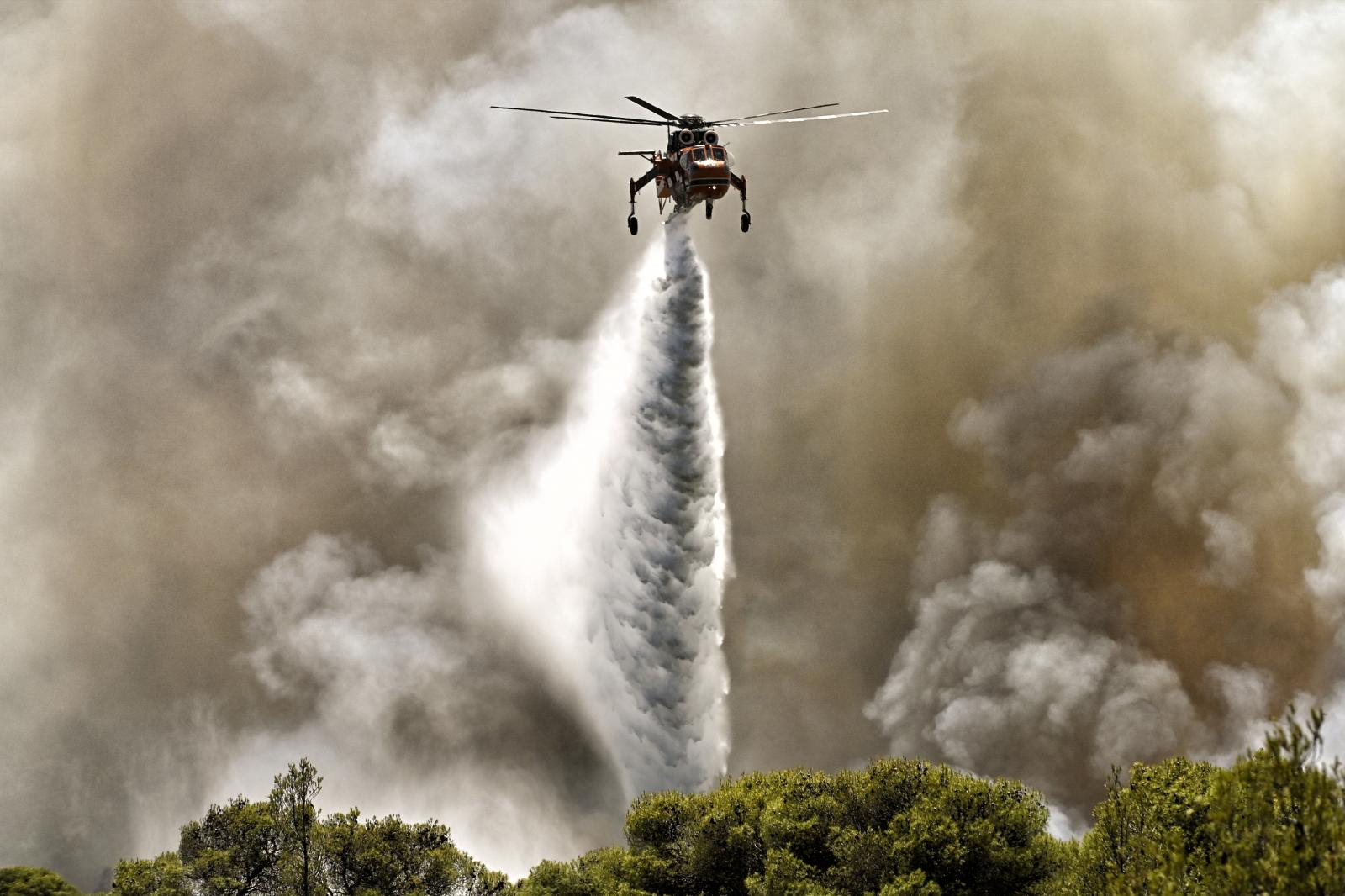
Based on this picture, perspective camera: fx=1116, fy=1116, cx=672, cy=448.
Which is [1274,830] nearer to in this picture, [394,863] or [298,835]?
[394,863]

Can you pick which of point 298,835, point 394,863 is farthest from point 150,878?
point 394,863

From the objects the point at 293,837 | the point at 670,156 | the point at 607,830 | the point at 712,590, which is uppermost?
the point at 670,156

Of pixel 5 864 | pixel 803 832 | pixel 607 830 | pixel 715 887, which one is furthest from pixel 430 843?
pixel 5 864

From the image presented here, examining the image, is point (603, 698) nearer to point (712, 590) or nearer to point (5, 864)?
point (712, 590)

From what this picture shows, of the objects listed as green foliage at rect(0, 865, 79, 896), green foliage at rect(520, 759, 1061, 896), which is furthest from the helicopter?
green foliage at rect(0, 865, 79, 896)

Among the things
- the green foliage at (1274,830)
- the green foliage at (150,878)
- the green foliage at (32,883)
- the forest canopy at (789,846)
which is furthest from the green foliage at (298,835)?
the green foliage at (1274,830)

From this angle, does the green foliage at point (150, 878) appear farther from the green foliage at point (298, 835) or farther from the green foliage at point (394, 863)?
the green foliage at point (394, 863)
